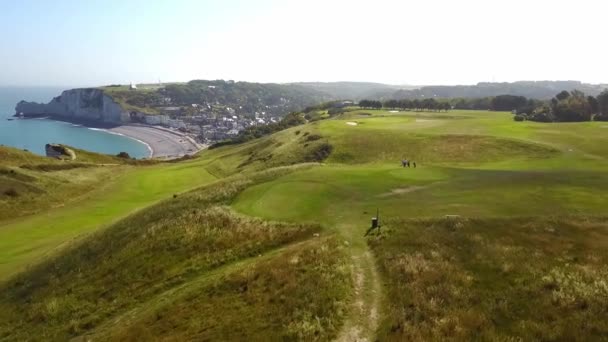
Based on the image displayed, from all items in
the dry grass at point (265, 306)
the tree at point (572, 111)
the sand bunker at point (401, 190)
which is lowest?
the dry grass at point (265, 306)

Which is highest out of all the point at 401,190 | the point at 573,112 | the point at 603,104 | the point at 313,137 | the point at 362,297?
the point at 603,104

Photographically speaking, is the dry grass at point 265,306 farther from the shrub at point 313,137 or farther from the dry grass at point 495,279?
the shrub at point 313,137

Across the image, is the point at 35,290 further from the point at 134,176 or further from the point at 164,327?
the point at 134,176

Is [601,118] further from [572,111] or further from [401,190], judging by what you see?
[401,190]

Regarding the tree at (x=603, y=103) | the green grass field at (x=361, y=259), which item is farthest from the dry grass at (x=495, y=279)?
the tree at (x=603, y=103)

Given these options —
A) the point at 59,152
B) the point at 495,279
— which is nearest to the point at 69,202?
the point at 59,152

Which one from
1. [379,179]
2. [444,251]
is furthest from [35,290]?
[379,179]
